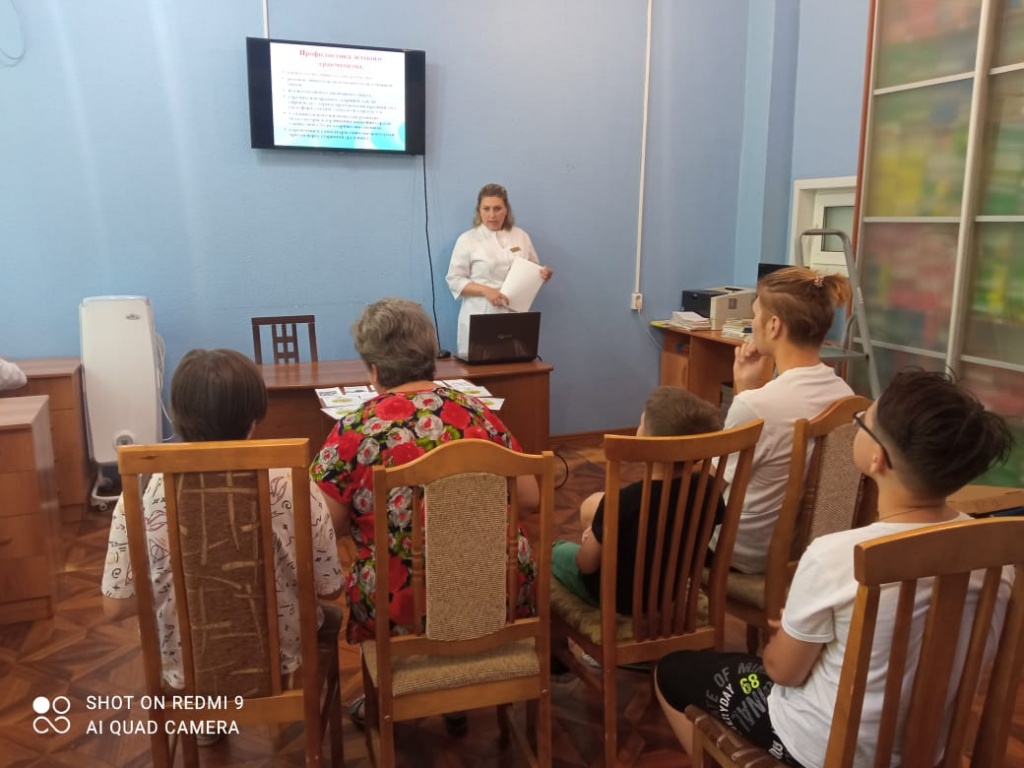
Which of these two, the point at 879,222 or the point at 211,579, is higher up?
the point at 879,222

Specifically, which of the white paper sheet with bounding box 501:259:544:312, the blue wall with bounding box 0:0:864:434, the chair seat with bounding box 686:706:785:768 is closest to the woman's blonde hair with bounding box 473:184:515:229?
the blue wall with bounding box 0:0:864:434

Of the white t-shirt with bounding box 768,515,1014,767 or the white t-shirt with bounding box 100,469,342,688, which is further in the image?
the white t-shirt with bounding box 100,469,342,688

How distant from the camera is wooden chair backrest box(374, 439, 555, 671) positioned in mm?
1410

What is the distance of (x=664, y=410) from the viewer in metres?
1.74

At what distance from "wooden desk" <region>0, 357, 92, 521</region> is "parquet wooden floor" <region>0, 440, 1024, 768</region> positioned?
3.25ft

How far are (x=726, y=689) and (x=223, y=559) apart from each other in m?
0.96

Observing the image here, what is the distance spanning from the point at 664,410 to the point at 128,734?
5.33 ft

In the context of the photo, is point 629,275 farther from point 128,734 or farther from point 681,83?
point 128,734

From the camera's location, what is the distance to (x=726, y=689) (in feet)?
4.81

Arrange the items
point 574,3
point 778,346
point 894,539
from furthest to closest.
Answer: point 574,3
point 778,346
point 894,539

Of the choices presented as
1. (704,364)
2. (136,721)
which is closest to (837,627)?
(136,721)

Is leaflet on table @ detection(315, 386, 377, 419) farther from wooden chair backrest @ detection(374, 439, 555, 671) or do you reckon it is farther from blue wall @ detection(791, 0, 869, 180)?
blue wall @ detection(791, 0, 869, 180)

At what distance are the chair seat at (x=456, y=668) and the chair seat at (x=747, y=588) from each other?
59 cm

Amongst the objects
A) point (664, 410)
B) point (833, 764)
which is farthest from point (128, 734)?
point (833, 764)
